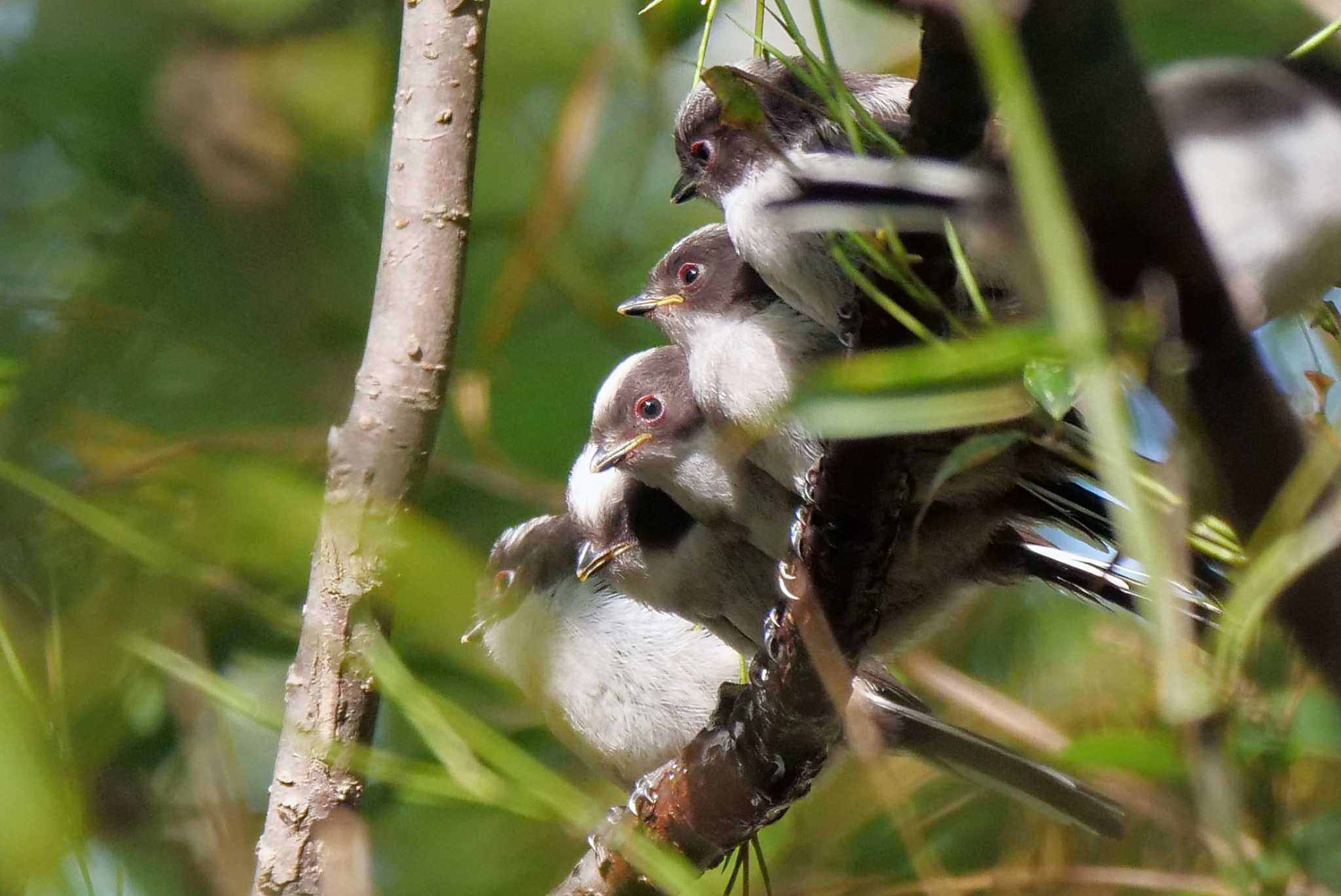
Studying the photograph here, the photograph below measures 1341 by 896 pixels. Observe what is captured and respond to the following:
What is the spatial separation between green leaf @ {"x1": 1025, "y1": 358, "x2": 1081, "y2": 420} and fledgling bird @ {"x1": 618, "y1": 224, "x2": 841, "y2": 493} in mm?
679

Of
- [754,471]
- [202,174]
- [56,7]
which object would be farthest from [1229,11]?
[56,7]

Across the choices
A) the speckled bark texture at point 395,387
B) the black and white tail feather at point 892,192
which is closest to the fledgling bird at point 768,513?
the black and white tail feather at point 892,192

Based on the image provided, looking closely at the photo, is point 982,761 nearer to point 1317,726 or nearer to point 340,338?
point 1317,726

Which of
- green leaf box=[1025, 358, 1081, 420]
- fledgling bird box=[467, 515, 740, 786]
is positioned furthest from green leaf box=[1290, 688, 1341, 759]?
fledgling bird box=[467, 515, 740, 786]

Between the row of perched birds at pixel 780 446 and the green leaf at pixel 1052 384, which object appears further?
the row of perched birds at pixel 780 446

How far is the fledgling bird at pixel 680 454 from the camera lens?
168 cm

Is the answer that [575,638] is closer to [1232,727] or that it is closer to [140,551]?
[140,551]

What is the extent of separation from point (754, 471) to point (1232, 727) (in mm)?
1029

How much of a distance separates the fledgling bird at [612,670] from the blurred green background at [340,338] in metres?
0.15

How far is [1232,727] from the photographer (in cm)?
66

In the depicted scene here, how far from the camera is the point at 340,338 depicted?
239cm

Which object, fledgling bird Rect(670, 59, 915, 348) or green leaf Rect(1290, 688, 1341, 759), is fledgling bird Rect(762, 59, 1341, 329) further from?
green leaf Rect(1290, 688, 1341, 759)

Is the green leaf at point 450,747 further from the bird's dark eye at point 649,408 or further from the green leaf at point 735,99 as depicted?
the bird's dark eye at point 649,408

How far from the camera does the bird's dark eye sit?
1914 mm
